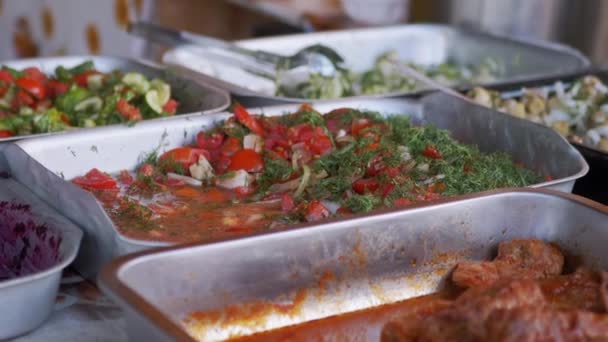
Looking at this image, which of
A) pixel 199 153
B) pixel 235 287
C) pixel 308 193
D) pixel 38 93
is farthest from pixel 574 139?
pixel 38 93

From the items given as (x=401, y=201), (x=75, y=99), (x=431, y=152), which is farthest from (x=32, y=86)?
(x=401, y=201)

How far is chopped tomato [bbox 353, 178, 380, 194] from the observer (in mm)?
1921

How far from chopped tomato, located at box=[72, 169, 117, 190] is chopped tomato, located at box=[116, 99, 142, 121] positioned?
0.47 metres

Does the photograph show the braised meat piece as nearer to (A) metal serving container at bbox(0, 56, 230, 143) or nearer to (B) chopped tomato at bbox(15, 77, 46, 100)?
(A) metal serving container at bbox(0, 56, 230, 143)

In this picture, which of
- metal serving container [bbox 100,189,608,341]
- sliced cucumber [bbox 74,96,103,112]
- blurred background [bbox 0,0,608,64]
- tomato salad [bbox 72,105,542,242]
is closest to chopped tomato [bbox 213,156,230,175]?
tomato salad [bbox 72,105,542,242]

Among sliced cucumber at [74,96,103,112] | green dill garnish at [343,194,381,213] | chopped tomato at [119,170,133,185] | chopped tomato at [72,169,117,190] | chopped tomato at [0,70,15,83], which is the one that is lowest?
chopped tomato at [119,170,133,185]

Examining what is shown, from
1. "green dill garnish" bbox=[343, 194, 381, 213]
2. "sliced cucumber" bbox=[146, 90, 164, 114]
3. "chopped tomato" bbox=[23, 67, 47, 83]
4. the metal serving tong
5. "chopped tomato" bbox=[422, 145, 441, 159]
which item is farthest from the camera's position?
the metal serving tong

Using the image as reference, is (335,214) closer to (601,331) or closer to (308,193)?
(308,193)

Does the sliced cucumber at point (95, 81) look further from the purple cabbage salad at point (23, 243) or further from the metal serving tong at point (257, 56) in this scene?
the purple cabbage salad at point (23, 243)

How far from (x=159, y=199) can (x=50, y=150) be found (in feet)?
0.92

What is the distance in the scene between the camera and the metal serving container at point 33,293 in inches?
55.4

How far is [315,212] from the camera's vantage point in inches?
70.4

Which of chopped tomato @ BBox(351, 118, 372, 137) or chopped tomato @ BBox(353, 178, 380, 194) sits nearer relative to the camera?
chopped tomato @ BBox(353, 178, 380, 194)

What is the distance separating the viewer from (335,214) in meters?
1.81
